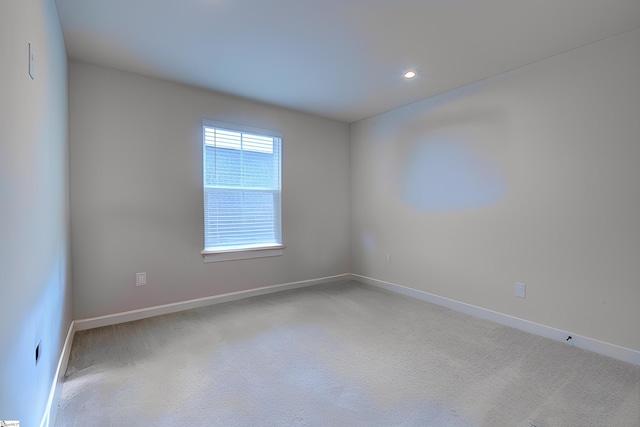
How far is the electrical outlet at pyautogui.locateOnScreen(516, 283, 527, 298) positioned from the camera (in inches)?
108

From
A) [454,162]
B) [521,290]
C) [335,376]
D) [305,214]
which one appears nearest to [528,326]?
[521,290]

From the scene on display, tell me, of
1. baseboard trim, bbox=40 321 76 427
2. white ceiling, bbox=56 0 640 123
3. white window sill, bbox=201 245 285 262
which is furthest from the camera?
white window sill, bbox=201 245 285 262

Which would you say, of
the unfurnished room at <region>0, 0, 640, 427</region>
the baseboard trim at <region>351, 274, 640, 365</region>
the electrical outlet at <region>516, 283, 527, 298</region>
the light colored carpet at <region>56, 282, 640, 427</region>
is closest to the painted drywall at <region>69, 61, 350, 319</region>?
the unfurnished room at <region>0, 0, 640, 427</region>

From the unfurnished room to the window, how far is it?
0.03 m

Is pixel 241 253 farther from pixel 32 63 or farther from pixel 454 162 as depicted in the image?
pixel 454 162

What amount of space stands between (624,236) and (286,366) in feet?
8.77

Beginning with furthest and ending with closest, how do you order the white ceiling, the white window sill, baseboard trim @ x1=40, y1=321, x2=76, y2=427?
the white window sill
the white ceiling
baseboard trim @ x1=40, y1=321, x2=76, y2=427

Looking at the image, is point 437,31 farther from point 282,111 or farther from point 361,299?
point 361,299

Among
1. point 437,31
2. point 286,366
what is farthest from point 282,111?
point 286,366

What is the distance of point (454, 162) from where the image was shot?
327 centimetres

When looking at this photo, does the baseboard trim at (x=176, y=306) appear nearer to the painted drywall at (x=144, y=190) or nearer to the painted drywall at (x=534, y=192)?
the painted drywall at (x=144, y=190)

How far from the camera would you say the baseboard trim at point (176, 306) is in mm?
2727

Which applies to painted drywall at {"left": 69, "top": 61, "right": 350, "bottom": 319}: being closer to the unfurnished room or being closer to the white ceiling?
the unfurnished room

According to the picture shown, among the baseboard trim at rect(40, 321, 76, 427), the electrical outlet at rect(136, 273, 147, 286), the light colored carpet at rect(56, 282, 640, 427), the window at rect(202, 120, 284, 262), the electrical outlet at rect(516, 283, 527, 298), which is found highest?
the window at rect(202, 120, 284, 262)
